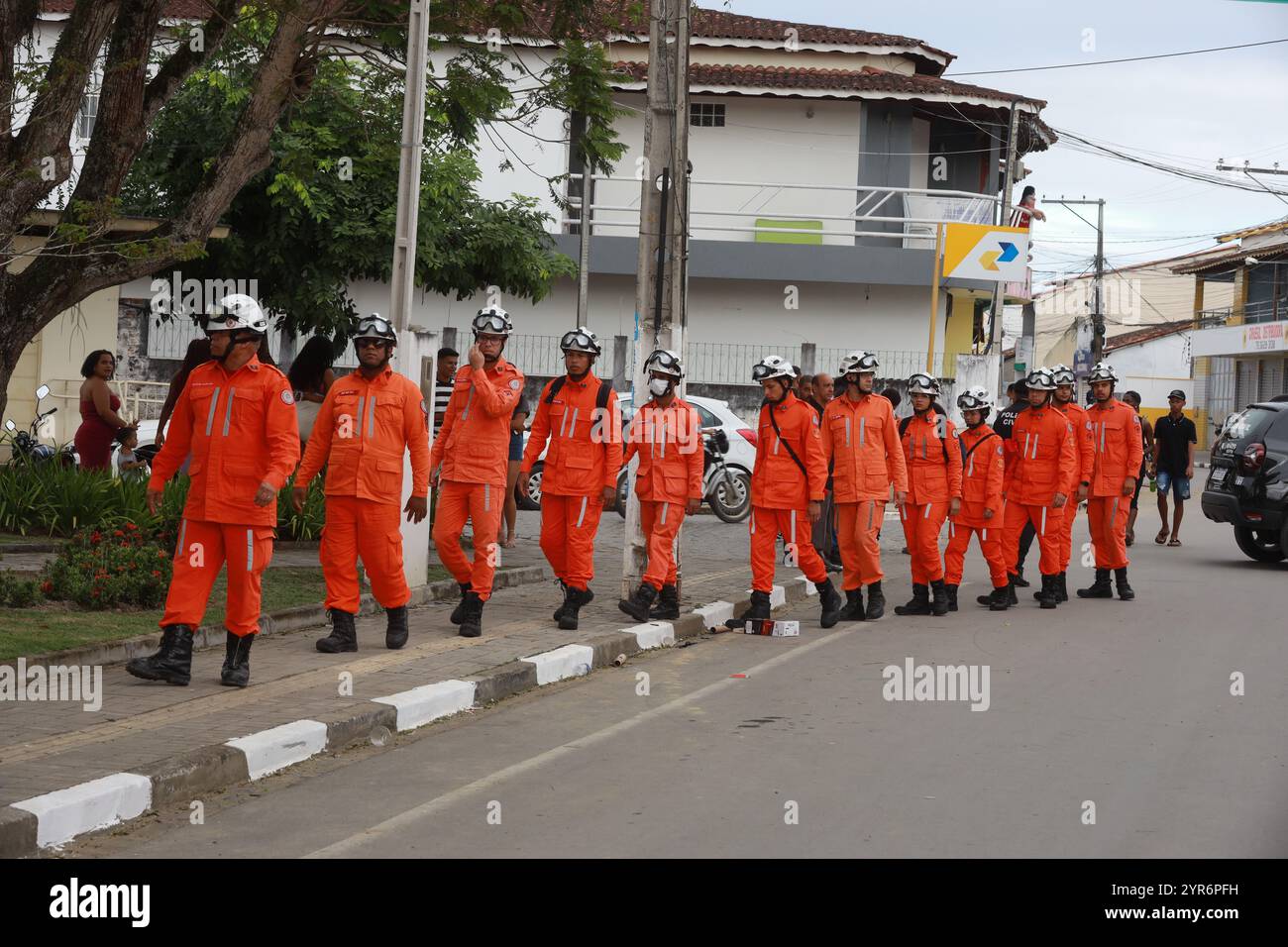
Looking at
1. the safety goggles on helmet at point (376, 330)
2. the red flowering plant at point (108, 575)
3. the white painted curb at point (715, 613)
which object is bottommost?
the white painted curb at point (715, 613)

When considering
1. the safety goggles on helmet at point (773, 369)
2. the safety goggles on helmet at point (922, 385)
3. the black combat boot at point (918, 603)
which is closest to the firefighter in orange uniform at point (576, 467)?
the safety goggles on helmet at point (773, 369)

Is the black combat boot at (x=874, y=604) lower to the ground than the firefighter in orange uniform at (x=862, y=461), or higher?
lower

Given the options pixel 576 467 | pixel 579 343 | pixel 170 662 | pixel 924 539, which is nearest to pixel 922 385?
pixel 924 539

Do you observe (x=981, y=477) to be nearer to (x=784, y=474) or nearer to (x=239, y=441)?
(x=784, y=474)

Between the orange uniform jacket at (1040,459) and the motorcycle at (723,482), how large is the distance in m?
7.20

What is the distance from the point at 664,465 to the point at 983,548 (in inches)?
145

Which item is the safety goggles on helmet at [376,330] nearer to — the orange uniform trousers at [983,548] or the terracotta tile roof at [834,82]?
the orange uniform trousers at [983,548]

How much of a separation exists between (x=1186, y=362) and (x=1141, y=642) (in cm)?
5985

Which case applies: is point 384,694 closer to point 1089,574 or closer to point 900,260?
point 1089,574

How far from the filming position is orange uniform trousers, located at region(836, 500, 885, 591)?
12359 millimetres

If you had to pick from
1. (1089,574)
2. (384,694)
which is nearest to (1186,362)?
(1089,574)

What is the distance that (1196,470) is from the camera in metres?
46.5

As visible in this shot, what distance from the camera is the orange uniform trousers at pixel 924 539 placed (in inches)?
515

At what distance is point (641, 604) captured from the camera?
1154 centimetres
